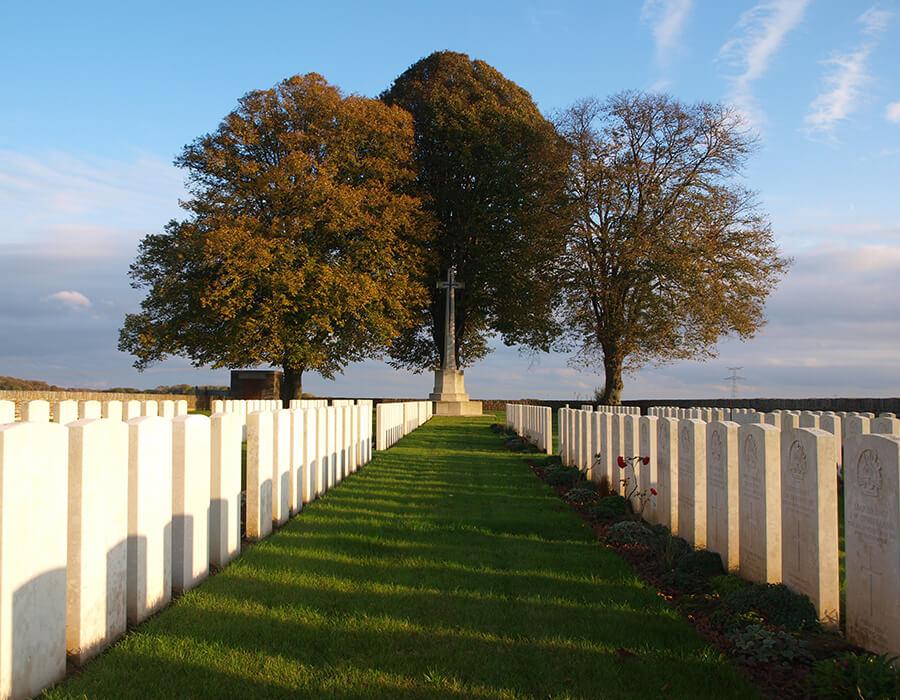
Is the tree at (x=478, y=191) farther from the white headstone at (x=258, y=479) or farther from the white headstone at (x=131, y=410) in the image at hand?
the white headstone at (x=258, y=479)

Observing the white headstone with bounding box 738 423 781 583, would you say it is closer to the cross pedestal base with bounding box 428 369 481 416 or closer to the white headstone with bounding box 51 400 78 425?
the white headstone with bounding box 51 400 78 425

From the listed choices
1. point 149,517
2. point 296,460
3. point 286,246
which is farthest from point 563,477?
point 286,246

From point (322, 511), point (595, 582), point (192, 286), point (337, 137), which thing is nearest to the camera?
point (595, 582)

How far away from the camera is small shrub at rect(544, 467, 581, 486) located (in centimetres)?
1236

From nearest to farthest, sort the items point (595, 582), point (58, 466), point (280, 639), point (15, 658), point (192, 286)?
1. point (15, 658)
2. point (58, 466)
3. point (280, 639)
4. point (595, 582)
5. point (192, 286)

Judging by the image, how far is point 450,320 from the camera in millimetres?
38594

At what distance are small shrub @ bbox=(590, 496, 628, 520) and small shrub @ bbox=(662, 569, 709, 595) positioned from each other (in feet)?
9.69

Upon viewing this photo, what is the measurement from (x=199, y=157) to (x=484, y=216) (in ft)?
43.0

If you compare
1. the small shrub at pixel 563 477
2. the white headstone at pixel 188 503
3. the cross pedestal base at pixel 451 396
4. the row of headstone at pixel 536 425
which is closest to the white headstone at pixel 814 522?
the white headstone at pixel 188 503

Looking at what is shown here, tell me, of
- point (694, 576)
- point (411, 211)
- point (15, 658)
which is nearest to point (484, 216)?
point (411, 211)

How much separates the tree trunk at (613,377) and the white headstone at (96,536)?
31.4m

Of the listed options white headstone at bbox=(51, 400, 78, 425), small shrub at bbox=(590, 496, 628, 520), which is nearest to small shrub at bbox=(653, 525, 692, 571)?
small shrub at bbox=(590, 496, 628, 520)

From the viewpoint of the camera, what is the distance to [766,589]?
5238 mm

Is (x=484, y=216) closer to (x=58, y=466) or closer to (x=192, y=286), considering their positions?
(x=192, y=286)
